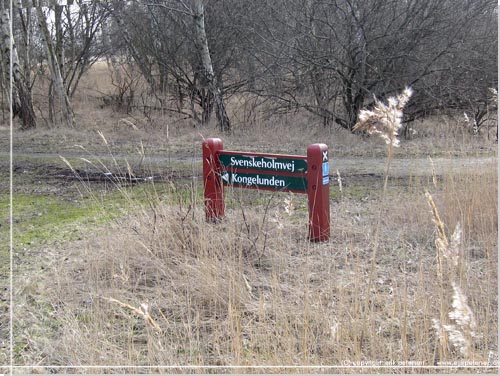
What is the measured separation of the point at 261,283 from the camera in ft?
14.9

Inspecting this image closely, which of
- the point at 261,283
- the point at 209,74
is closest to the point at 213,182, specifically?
the point at 261,283

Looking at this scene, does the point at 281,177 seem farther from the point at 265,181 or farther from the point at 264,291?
the point at 264,291

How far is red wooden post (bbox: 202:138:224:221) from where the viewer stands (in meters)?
6.03

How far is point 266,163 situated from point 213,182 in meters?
0.63

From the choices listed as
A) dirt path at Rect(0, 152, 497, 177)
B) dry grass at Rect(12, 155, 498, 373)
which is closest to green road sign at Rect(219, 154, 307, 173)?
dry grass at Rect(12, 155, 498, 373)

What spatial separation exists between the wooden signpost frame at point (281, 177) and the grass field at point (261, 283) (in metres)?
0.16

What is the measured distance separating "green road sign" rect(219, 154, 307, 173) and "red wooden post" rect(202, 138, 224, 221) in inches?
4.9

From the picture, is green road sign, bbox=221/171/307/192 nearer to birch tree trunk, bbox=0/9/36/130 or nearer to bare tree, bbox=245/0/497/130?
bare tree, bbox=245/0/497/130

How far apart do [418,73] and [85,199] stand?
867cm

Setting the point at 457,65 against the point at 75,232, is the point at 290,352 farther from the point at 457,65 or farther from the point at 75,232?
the point at 457,65

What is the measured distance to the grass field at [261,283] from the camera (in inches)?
133

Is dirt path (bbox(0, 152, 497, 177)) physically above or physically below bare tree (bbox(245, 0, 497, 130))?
below

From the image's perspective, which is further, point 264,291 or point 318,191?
point 318,191

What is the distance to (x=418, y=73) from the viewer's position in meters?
14.0
